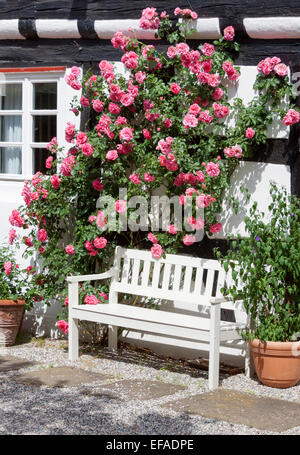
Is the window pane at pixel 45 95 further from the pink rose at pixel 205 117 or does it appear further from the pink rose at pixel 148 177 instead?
the pink rose at pixel 205 117

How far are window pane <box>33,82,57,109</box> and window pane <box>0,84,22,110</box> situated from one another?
0.25 meters

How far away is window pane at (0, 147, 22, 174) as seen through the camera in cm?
816

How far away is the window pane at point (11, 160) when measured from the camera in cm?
816

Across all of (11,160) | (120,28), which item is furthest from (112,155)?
(11,160)

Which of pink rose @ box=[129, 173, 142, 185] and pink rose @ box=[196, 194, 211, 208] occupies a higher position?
pink rose @ box=[129, 173, 142, 185]

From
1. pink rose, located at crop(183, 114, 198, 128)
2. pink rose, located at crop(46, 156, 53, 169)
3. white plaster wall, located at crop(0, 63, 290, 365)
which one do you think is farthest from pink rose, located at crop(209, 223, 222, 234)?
pink rose, located at crop(46, 156, 53, 169)

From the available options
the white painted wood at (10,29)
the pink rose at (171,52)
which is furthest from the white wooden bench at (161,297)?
the white painted wood at (10,29)

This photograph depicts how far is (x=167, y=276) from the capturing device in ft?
22.0

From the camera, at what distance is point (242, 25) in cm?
662

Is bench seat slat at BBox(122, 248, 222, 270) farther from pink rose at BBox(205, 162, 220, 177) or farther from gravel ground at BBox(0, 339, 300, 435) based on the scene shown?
gravel ground at BBox(0, 339, 300, 435)

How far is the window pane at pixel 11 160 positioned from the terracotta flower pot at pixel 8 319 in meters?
1.55
